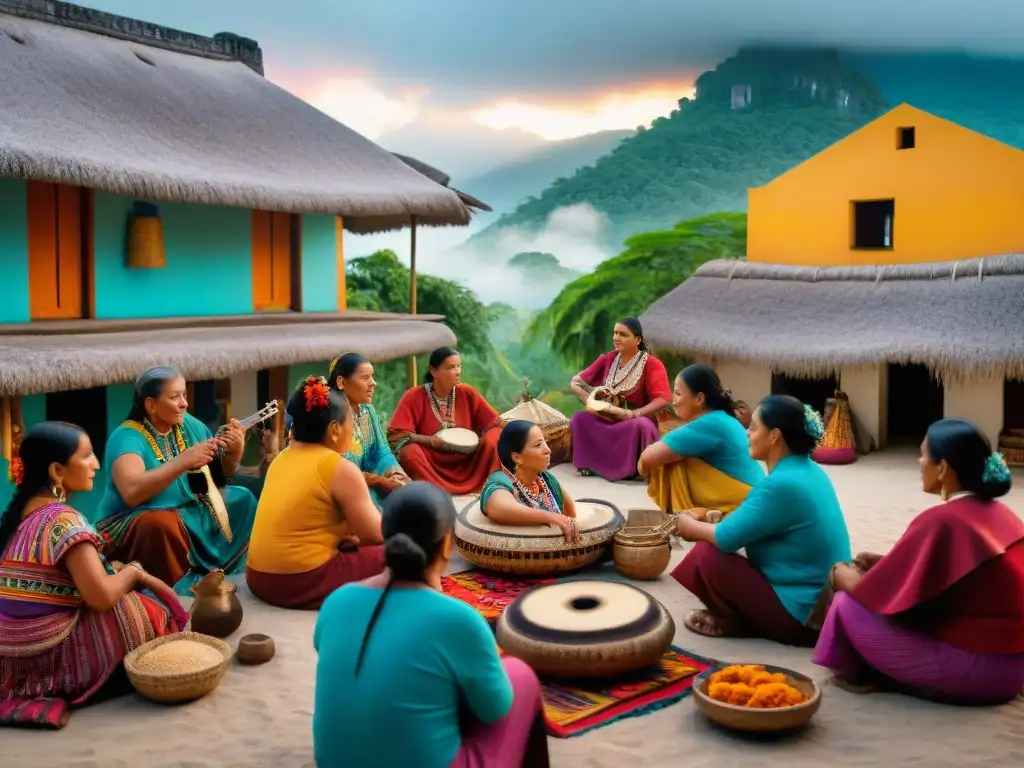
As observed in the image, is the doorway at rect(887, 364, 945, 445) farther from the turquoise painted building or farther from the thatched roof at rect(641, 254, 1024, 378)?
the turquoise painted building

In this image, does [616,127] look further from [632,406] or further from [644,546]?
[644,546]

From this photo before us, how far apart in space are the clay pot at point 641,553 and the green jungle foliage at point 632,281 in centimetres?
1574

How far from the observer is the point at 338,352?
9883 mm

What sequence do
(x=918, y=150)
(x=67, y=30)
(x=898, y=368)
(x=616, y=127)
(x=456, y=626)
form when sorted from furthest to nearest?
(x=616, y=127) → (x=898, y=368) → (x=918, y=150) → (x=67, y=30) → (x=456, y=626)

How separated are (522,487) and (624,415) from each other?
128 inches

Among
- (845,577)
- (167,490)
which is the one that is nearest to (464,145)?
(167,490)

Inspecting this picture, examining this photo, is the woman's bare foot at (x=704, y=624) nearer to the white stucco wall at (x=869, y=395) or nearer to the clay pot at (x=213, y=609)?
the clay pot at (x=213, y=609)

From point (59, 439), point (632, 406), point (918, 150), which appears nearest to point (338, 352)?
point (632, 406)

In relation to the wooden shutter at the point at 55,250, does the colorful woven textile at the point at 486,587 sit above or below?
below

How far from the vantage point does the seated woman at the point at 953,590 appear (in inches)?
156

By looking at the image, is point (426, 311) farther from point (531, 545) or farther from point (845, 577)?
point (845, 577)

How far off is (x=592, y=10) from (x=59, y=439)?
3880 centimetres

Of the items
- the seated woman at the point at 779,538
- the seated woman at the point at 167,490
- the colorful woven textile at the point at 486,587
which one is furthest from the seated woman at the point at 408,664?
the seated woman at the point at 167,490

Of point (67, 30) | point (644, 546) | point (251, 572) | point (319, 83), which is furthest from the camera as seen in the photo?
point (319, 83)
